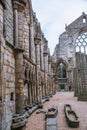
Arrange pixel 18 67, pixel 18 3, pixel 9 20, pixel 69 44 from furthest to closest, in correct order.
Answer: pixel 69 44, pixel 18 3, pixel 18 67, pixel 9 20

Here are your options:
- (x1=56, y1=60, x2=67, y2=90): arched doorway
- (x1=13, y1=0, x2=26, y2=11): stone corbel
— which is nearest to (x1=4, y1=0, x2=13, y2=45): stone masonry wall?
(x1=13, y1=0, x2=26, y2=11): stone corbel

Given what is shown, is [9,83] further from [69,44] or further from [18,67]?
[69,44]

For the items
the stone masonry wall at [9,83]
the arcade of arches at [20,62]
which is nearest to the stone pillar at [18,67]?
the arcade of arches at [20,62]

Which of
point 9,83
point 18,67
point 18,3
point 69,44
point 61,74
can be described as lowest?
point 9,83

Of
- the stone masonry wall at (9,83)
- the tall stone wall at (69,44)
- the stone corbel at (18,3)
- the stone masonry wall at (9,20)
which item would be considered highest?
the tall stone wall at (69,44)

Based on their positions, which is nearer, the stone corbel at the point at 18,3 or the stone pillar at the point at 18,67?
the stone pillar at the point at 18,67

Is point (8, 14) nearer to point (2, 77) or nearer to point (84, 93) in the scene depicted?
point (2, 77)

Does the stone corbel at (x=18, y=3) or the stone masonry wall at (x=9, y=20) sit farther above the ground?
the stone corbel at (x=18, y=3)

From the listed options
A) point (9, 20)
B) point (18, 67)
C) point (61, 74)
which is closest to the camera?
point (9, 20)

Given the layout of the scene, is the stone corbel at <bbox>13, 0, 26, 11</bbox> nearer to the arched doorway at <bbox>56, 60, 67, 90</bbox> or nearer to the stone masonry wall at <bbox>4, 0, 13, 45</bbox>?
the stone masonry wall at <bbox>4, 0, 13, 45</bbox>

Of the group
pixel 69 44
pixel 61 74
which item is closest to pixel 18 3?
pixel 69 44

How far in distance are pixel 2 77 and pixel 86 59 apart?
15.4 metres

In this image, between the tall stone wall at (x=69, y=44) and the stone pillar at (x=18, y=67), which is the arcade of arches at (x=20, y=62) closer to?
the stone pillar at (x=18, y=67)

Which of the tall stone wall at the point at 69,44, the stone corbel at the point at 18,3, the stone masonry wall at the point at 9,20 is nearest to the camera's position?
the stone masonry wall at the point at 9,20
